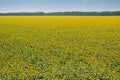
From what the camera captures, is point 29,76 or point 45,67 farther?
point 45,67

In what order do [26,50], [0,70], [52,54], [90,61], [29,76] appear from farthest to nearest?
[26,50]
[52,54]
[90,61]
[0,70]
[29,76]

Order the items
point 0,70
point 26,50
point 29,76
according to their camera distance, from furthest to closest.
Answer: point 26,50 → point 0,70 → point 29,76

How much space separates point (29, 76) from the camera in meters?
8.80

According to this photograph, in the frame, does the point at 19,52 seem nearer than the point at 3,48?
Yes

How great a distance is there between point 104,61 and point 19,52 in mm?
4295

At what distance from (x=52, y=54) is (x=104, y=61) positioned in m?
2.67

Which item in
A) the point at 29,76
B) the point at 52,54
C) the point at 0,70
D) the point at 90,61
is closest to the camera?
the point at 29,76

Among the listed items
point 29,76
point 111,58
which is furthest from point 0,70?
point 111,58

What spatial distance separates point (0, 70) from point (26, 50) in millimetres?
4400

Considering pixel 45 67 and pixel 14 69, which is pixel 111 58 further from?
pixel 14 69

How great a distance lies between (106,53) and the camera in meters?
12.9

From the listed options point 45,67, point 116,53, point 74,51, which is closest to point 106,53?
point 116,53

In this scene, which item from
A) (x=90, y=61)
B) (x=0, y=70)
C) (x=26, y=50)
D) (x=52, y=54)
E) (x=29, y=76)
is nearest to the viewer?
(x=29, y=76)

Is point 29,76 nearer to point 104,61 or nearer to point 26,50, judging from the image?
point 104,61
